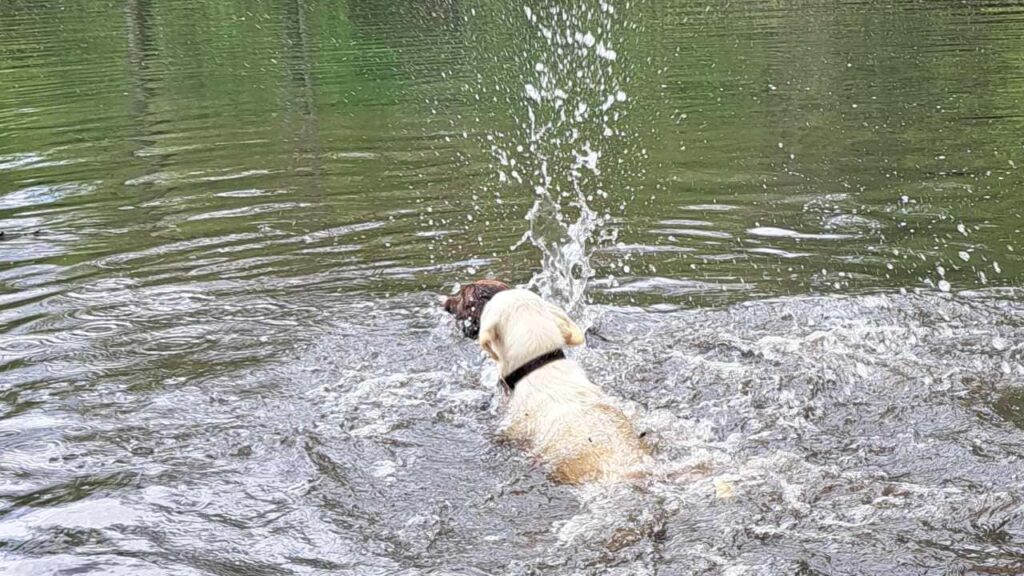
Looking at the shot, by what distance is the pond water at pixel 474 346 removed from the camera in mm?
4953

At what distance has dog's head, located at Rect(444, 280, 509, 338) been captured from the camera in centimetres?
693

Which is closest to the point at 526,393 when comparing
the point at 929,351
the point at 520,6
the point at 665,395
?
the point at 665,395

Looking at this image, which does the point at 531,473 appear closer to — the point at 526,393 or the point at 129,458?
the point at 526,393

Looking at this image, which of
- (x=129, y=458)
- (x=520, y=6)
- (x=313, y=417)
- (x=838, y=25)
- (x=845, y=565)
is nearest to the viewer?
(x=845, y=565)

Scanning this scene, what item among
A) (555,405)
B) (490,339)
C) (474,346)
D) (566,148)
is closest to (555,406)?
(555,405)

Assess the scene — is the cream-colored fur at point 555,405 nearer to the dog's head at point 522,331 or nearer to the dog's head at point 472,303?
the dog's head at point 522,331

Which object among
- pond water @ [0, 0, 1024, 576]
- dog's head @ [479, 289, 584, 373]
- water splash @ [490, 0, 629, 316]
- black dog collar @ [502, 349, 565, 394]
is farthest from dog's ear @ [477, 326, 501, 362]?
water splash @ [490, 0, 629, 316]

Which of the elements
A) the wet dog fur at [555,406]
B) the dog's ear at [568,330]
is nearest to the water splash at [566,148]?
the dog's ear at [568,330]

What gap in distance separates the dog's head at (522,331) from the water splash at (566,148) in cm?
202

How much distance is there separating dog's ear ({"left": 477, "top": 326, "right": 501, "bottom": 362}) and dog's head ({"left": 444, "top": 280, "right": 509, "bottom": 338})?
641mm

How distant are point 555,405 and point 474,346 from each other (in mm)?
1977

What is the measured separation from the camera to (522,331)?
6.14m

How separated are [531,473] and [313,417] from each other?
1.69 metres

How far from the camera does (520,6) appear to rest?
33.4 metres
